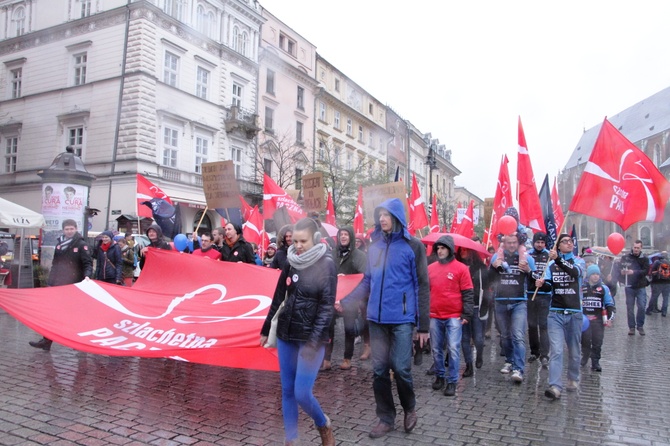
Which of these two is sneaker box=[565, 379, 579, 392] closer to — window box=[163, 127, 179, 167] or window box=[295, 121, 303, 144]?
window box=[163, 127, 179, 167]

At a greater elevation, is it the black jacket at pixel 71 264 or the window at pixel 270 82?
the window at pixel 270 82

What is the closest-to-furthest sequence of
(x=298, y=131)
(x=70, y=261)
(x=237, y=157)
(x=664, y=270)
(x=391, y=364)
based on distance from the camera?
(x=391, y=364) → (x=70, y=261) → (x=664, y=270) → (x=237, y=157) → (x=298, y=131)

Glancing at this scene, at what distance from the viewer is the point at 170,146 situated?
27.1 metres

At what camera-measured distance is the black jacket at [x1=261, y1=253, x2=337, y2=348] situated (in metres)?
3.76

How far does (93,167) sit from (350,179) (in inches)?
529

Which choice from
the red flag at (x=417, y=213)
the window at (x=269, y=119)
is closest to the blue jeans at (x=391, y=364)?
the red flag at (x=417, y=213)

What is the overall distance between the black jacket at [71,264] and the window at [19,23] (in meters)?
26.7

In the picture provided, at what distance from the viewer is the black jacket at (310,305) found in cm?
376

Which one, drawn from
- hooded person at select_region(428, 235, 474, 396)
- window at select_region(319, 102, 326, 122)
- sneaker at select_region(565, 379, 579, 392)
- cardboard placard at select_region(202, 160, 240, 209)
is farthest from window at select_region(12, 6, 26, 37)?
sneaker at select_region(565, 379, 579, 392)

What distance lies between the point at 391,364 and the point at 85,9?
2842 centimetres

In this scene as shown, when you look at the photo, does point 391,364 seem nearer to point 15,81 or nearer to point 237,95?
point 237,95

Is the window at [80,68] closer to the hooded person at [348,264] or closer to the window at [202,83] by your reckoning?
the window at [202,83]

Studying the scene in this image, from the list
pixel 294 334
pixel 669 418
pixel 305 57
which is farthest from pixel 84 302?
A: pixel 305 57

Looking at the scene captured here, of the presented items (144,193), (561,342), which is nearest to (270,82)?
(144,193)
